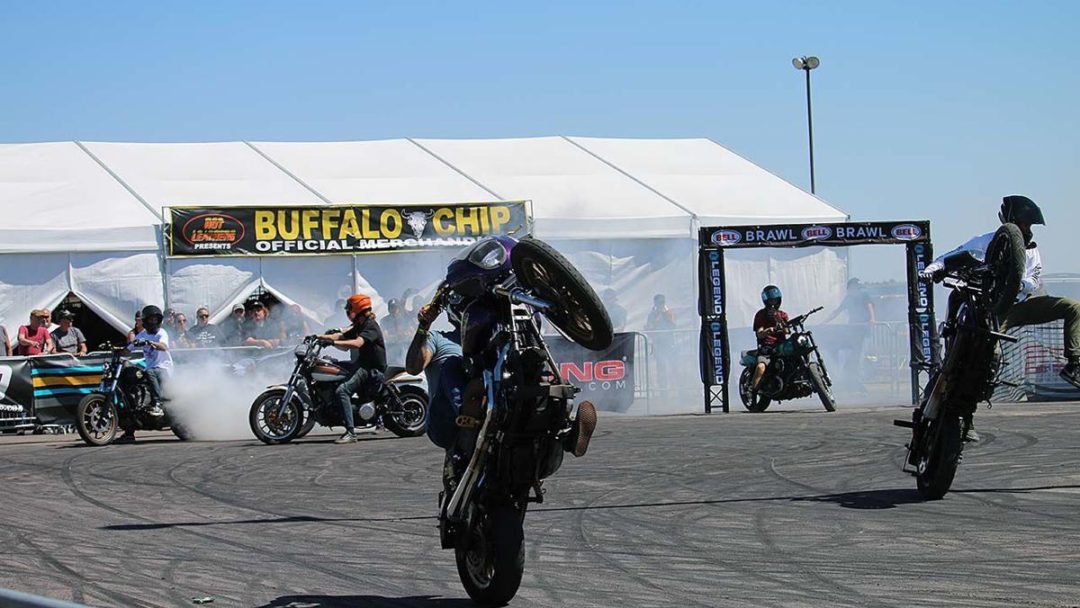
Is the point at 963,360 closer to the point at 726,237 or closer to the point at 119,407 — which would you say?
the point at 119,407

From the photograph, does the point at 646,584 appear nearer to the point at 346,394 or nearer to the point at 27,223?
the point at 346,394

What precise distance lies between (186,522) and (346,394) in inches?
290

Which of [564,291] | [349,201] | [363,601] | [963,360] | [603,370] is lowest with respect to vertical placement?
[363,601]

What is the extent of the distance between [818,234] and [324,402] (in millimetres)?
8449

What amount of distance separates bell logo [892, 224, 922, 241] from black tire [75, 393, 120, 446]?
11.7 m

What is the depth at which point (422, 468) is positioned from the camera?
13133mm

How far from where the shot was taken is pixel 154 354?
18438mm

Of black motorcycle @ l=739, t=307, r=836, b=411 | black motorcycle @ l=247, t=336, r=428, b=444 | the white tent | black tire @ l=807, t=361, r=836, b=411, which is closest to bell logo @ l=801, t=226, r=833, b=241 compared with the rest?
black motorcycle @ l=739, t=307, r=836, b=411

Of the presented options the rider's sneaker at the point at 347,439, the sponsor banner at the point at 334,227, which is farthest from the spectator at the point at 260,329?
the rider's sneaker at the point at 347,439

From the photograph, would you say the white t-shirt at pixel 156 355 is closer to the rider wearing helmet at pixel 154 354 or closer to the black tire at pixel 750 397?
the rider wearing helmet at pixel 154 354

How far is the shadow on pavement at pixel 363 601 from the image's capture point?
6527 mm

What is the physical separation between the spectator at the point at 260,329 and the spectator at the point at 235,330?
0.31 feet

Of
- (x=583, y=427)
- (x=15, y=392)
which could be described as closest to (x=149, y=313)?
(x=15, y=392)

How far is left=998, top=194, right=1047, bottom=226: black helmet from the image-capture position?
31.5ft
